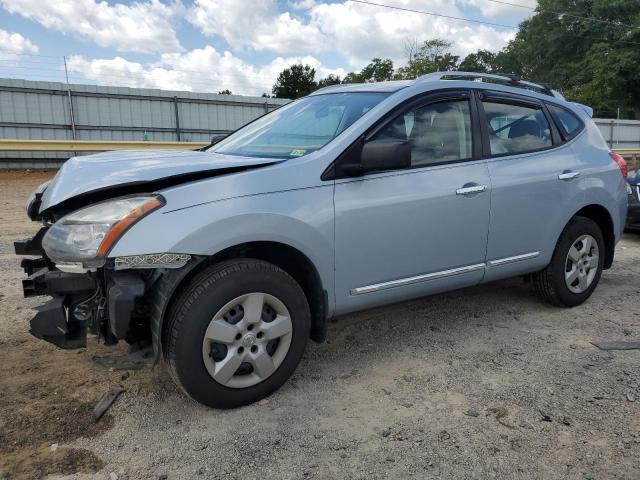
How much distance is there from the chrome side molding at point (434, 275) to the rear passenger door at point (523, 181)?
1 cm

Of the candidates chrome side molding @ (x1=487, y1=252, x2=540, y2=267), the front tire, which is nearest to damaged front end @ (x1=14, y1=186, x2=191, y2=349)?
the front tire

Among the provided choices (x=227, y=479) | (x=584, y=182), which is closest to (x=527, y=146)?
(x=584, y=182)

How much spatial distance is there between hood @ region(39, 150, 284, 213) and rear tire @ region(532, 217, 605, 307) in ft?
8.36

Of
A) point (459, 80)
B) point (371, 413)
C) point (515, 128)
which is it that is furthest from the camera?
point (515, 128)

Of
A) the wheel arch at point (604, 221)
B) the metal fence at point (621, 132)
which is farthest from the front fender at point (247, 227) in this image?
the metal fence at point (621, 132)

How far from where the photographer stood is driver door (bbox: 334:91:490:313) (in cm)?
307

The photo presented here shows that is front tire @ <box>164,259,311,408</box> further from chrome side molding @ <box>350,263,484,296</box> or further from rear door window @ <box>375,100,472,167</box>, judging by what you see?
rear door window @ <box>375,100,472,167</box>

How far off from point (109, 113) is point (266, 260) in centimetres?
1786

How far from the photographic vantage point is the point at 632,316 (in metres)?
4.31

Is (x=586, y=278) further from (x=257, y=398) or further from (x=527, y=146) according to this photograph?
(x=257, y=398)

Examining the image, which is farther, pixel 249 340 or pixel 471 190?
→ pixel 471 190

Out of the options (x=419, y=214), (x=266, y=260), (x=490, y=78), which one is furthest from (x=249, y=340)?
(x=490, y=78)

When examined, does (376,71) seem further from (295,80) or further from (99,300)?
(99,300)

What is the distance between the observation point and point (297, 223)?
9.30ft
